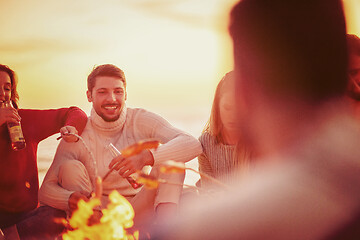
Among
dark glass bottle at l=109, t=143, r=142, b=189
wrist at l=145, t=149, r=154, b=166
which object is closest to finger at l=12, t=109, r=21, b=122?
dark glass bottle at l=109, t=143, r=142, b=189

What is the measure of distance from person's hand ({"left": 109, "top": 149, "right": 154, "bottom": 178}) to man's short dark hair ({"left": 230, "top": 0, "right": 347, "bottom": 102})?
1.90m

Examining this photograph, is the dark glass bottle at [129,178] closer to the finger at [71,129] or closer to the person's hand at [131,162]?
the person's hand at [131,162]

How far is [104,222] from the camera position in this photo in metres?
2.87

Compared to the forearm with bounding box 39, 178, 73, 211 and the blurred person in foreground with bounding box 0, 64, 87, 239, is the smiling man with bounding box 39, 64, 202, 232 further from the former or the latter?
the blurred person in foreground with bounding box 0, 64, 87, 239

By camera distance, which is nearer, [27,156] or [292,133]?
[292,133]

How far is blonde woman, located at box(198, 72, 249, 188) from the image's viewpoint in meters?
3.89

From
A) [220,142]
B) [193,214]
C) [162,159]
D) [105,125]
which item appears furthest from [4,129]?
[193,214]

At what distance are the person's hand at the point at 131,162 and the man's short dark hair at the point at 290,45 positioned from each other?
1898 millimetres

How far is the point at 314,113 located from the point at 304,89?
71mm

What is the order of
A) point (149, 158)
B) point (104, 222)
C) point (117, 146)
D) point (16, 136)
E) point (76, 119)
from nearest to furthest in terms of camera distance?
point (104, 222)
point (149, 158)
point (16, 136)
point (76, 119)
point (117, 146)

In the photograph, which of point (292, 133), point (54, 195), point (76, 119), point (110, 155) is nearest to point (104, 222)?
point (54, 195)

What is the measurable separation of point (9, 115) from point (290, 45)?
322 cm

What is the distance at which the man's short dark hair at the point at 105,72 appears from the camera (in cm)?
411

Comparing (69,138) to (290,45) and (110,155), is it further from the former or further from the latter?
(290,45)
